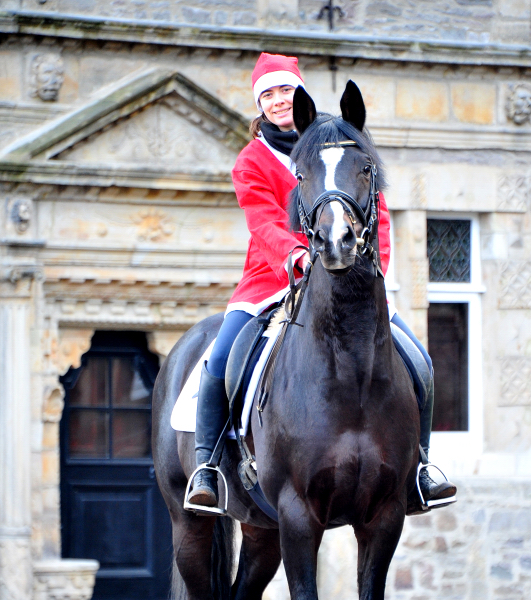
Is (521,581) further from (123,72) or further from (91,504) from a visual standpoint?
(123,72)

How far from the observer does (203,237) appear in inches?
339

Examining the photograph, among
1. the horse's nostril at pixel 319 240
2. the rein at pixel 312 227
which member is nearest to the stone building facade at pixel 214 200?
the rein at pixel 312 227

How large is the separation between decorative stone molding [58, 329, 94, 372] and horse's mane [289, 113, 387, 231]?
510 cm

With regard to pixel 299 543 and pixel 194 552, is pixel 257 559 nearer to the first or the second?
pixel 194 552

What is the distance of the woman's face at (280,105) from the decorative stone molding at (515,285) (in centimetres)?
505

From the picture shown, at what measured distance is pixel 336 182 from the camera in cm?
347

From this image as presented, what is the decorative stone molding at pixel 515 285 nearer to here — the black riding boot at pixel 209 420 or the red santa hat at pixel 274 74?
the red santa hat at pixel 274 74

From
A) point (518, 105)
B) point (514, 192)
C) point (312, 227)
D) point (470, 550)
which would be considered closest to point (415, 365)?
point (312, 227)

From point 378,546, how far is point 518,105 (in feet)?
19.9

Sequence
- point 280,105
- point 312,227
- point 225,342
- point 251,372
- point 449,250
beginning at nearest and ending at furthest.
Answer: point 312,227
point 251,372
point 280,105
point 225,342
point 449,250

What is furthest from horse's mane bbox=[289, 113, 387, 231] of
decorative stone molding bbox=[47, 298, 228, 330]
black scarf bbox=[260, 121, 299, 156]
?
decorative stone molding bbox=[47, 298, 228, 330]

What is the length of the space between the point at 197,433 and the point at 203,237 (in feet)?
14.1

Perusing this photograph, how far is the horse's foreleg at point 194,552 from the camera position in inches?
201

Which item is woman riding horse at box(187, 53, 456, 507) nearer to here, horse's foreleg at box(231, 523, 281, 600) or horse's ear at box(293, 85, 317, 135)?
horse's ear at box(293, 85, 317, 135)
